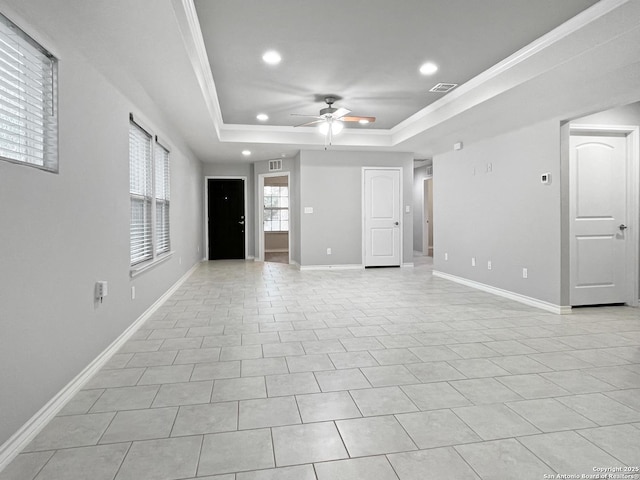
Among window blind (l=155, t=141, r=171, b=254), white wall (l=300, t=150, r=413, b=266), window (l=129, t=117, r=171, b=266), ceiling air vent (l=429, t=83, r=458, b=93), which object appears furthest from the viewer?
white wall (l=300, t=150, r=413, b=266)

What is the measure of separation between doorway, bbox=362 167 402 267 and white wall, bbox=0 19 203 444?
5.03m

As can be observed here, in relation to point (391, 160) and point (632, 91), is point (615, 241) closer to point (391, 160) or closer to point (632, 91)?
point (632, 91)

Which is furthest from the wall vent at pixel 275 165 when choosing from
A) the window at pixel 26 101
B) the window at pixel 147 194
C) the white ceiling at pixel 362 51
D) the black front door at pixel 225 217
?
the window at pixel 26 101

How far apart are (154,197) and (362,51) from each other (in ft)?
9.28

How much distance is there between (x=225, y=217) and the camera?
404 inches

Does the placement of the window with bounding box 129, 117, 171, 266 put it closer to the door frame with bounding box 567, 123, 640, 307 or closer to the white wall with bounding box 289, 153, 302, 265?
the white wall with bounding box 289, 153, 302, 265

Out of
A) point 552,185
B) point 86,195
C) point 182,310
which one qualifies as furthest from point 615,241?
point 86,195

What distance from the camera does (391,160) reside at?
27.1 ft

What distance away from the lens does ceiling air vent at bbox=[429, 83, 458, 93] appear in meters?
4.74

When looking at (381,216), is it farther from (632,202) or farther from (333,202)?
(632,202)

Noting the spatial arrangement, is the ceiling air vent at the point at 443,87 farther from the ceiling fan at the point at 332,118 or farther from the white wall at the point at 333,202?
the white wall at the point at 333,202

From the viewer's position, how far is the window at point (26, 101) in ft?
6.07

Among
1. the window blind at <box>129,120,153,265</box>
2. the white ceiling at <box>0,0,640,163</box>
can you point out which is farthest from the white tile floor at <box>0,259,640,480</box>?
the white ceiling at <box>0,0,640,163</box>

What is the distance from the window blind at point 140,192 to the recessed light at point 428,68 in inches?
119
